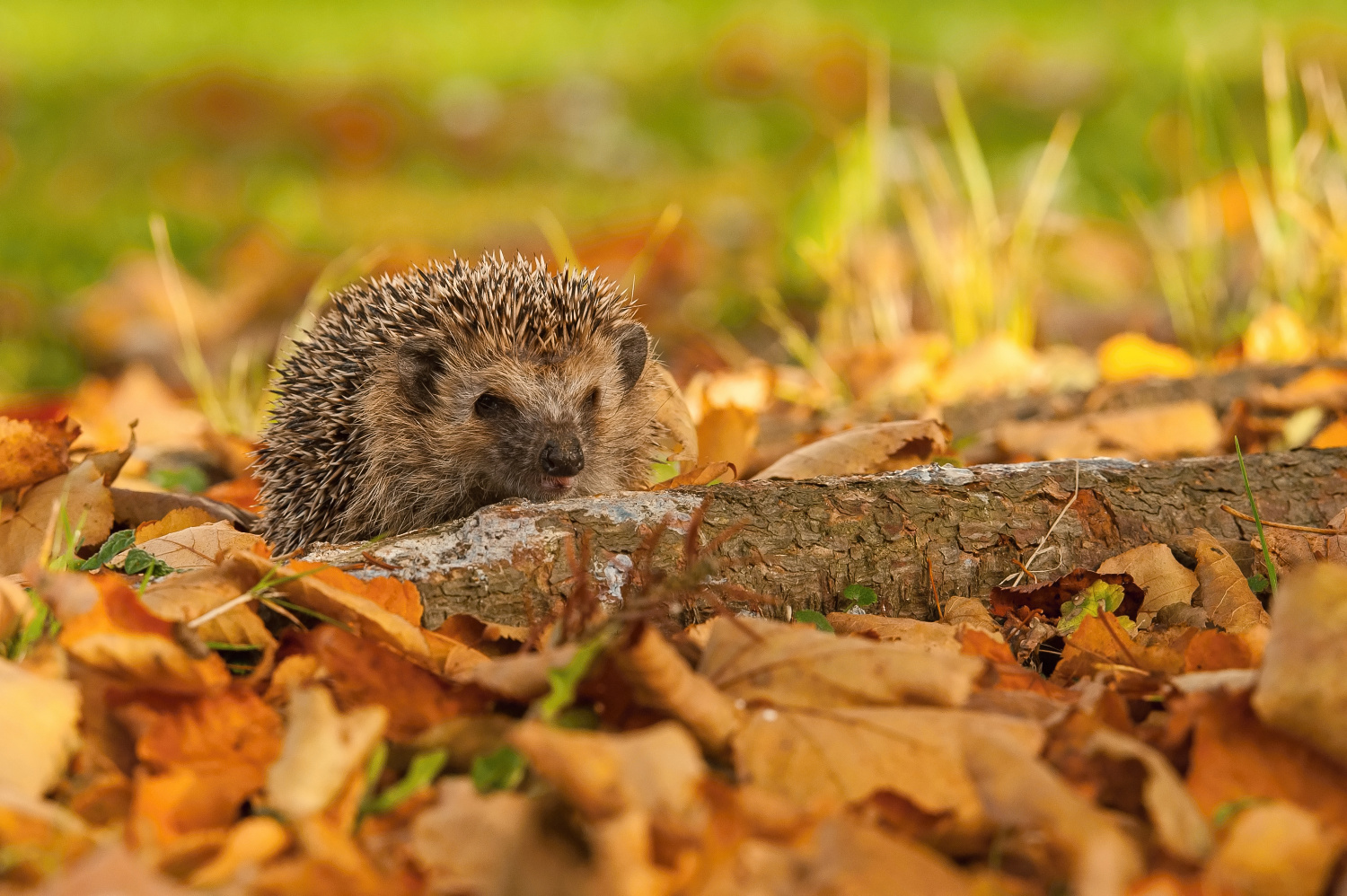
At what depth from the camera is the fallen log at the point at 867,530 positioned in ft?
8.66

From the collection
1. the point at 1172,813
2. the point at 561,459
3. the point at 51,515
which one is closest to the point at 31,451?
the point at 51,515

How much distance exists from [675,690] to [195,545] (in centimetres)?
135

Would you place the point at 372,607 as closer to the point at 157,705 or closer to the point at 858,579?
the point at 157,705

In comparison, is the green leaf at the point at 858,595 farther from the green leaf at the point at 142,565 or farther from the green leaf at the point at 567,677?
the green leaf at the point at 142,565

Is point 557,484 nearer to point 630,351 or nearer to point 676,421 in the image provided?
point 676,421

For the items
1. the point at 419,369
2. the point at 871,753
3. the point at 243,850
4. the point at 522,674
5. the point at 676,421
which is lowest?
the point at 243,850

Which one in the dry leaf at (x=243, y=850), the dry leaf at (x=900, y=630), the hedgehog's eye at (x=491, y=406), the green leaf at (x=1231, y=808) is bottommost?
the dry leaf at (x=243, y=850)

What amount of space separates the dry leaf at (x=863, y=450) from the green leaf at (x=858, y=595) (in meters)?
0.55

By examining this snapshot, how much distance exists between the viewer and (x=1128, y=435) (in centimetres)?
425

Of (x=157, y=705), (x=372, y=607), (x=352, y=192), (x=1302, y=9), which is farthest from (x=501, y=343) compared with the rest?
(x=1302, y=9)

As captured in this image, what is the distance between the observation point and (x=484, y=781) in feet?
6.25

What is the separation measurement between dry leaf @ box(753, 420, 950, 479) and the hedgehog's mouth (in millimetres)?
718

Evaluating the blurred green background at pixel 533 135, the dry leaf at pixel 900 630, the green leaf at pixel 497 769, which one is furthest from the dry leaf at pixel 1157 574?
the blurred green background at pixel 533 135

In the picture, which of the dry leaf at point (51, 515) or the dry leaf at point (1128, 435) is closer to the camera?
the dry leaf at point (51, 515)
